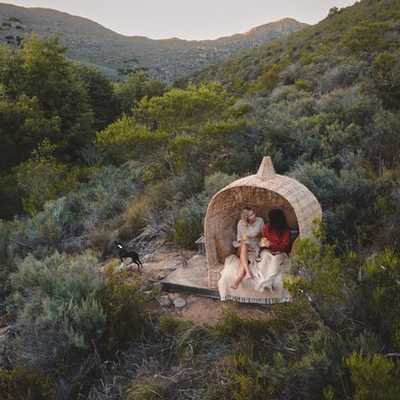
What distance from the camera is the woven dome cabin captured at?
4297mm

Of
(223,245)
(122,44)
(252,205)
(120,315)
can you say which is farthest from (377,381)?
(122,44)

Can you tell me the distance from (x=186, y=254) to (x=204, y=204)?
1154mm

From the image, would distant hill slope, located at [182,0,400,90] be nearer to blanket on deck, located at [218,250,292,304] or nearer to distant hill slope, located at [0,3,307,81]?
blanket on deck, located at [218,250,292,304]

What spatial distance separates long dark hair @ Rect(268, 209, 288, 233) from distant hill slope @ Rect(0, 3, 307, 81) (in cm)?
4490

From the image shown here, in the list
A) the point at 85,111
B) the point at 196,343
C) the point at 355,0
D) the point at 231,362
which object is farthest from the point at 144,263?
the point at 355,0

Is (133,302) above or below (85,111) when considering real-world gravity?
below

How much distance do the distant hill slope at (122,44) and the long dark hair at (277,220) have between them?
147 feet

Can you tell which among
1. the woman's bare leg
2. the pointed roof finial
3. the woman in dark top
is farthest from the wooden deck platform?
the pointed roof finial

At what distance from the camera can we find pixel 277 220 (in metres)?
4.64

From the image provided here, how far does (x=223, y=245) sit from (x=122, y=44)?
261ft

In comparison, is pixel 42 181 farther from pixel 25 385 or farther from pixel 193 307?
pixel 25 385

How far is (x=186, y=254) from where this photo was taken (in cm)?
611

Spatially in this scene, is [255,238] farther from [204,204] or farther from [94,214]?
[94,214]

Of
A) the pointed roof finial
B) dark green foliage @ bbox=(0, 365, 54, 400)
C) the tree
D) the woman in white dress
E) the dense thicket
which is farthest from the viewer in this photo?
the tree
